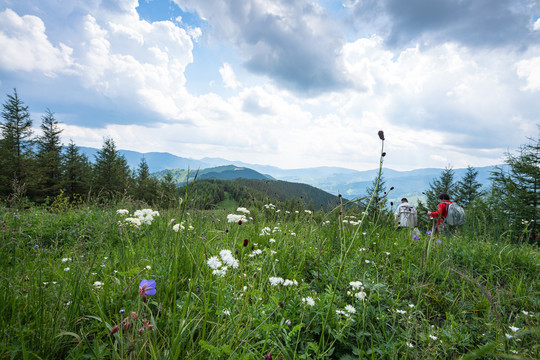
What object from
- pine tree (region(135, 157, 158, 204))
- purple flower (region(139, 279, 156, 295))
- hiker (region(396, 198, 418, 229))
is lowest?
pine tree (region(135, 157, 158, 204))

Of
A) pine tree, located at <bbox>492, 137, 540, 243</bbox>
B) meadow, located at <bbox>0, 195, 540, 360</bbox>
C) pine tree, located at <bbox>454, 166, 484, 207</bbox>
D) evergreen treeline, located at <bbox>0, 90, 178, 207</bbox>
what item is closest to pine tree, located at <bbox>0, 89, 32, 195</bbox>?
evergreen treeline, located at <bbox>0, 90, 178, 207</bbox>

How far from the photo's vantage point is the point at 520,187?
870 inches

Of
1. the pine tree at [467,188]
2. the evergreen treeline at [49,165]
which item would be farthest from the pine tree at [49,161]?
the pine tree at [467,188]

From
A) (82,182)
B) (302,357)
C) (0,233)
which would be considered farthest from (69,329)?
(82,182)

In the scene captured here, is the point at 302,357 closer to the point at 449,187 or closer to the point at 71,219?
the point at 71,219

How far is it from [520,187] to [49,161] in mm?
59572

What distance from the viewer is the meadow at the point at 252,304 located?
161 cm

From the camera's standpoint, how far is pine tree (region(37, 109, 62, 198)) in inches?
1270

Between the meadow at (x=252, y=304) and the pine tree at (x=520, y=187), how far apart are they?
884 inches

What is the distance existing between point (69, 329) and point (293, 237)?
339 cm

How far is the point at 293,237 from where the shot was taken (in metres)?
4.50

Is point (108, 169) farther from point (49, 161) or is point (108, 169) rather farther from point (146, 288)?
point (146, 288)

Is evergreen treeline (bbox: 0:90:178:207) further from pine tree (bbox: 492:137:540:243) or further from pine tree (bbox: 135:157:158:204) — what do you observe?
pine tree (bbox: 492:137:540:243)

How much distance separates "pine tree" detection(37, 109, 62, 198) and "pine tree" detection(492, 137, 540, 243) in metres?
49.2
